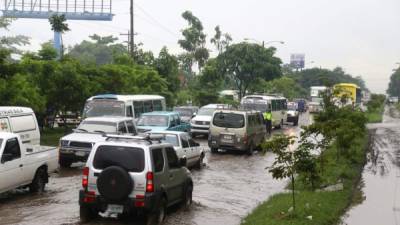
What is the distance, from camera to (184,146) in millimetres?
20656

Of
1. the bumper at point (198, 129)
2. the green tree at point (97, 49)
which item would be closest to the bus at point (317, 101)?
the bumper at point (198, 129)

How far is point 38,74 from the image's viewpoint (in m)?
30.0

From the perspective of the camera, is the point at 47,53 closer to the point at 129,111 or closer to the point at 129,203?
the point at 129,111

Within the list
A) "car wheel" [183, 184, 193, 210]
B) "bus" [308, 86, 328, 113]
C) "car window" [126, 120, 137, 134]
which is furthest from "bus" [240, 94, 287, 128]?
"car wheel" [183, 184, 193, 210]

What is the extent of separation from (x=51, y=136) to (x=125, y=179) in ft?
69.5

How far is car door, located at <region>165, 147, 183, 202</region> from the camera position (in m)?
12.5

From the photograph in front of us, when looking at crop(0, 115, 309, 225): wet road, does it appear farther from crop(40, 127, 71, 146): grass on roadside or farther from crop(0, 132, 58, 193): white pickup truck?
crop(40, 127, 71, 146): grass on roadside

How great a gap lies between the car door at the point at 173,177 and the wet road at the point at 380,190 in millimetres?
4060

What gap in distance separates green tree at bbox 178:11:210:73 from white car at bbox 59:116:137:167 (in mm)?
55929

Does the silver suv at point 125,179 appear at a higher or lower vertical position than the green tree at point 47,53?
lower

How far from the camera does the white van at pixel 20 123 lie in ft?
61.7

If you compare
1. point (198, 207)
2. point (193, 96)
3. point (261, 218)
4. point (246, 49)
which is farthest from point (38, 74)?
point (246, 49)

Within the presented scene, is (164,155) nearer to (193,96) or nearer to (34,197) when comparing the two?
(34,197)

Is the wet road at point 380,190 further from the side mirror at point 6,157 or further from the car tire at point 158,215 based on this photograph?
the side mirror at point 6,157
